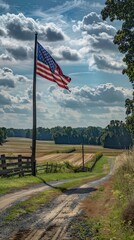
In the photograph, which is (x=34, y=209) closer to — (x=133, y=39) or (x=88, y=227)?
(x=88, y=227)

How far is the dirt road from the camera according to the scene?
8.45m

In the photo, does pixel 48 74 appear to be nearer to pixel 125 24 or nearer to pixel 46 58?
pixel 46 58

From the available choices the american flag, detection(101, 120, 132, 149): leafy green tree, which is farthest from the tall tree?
detection(101, 120, 132, 149): leafy green tree

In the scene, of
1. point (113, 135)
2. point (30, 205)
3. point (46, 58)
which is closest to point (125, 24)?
point (46, 58)

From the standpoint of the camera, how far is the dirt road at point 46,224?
8453 millimetres

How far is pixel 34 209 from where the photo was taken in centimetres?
1197

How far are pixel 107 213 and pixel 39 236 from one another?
132 inches

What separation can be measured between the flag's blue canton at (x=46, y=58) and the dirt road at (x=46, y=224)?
14.8 meters

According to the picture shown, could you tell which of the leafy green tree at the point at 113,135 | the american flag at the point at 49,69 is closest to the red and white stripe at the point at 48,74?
the american flag at the point at 49,69

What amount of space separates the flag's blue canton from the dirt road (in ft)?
48.4

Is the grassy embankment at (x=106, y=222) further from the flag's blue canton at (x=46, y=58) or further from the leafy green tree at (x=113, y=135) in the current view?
the leafy green tree at (x=113, y=135)

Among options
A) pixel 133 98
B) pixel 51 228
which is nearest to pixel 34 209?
pixel 51 228

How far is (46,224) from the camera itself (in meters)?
9.67

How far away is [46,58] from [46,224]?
60.7 feet
